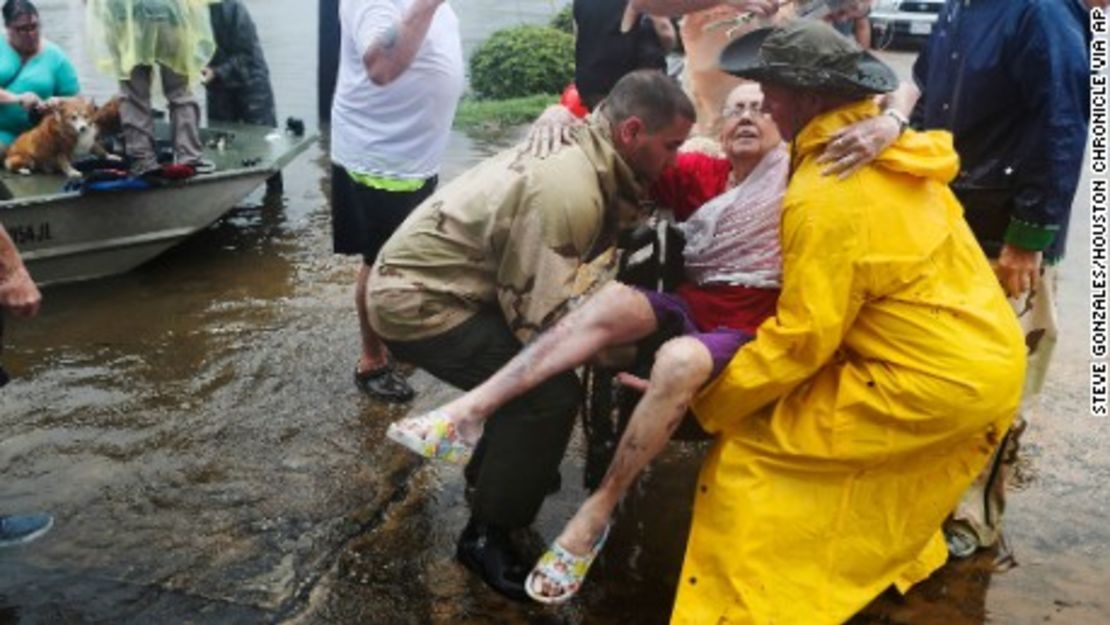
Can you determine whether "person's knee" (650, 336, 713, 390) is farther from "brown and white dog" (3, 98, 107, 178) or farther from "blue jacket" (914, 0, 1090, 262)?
"brown and white dog" (3, 98, 107, 178)

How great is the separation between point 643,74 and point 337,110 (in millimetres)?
1919

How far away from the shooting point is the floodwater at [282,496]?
348cm

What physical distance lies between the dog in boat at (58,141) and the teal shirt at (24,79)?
21cm

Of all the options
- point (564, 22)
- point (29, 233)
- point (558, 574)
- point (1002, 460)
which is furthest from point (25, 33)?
point (564, 22)

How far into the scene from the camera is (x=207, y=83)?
895 centimetres

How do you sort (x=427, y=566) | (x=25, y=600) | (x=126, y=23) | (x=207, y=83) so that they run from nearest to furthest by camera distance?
(x=25, y=600) < (x=427, y=566) < (x=126, y=23) < (x=207, y=83)

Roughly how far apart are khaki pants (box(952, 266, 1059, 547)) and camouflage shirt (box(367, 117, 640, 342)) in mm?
1547

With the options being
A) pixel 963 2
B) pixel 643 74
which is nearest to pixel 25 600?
pixel 643 74

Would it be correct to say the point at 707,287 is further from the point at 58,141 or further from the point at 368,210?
the point at 58,141

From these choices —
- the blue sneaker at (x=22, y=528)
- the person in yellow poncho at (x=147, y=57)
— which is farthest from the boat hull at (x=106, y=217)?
the blue sneaker at (x=22, y=528)

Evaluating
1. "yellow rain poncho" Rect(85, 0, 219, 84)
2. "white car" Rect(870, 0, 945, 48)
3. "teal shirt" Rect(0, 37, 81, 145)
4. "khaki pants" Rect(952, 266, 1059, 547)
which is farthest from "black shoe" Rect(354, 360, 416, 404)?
"white car" Rect(870, 0, 945, 48)

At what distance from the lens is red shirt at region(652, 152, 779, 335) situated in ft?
11.5

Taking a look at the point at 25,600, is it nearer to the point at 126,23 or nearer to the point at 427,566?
the point at 427,566

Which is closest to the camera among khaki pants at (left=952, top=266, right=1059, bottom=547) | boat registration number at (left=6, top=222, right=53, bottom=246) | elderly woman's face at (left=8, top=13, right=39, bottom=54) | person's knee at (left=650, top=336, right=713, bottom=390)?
person's knee at (left=650, top=336, right=713, bottom=390)
